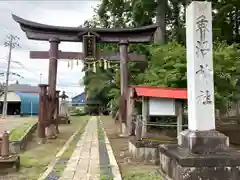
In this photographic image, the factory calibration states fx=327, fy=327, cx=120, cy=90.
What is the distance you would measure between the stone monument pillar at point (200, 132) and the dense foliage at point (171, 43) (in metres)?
6.53

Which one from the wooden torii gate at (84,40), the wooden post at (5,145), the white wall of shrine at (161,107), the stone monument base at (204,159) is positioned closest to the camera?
the stone monument base at (204,159)

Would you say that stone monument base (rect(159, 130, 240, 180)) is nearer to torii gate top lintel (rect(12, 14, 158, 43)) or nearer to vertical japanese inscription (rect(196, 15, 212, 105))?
vertical japanese inscription (rect(196, 15, 212, 105))

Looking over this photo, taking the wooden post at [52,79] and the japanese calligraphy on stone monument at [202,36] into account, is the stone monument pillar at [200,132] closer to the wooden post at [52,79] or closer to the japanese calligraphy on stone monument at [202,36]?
the japanese calligraphy on stone monument at [202,36]

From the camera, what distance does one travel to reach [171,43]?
60.5 feet

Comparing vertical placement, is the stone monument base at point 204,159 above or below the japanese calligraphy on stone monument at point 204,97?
below

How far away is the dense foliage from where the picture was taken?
14.4 meters

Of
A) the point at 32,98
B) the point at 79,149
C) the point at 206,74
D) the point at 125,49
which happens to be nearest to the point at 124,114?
the point at 125,49

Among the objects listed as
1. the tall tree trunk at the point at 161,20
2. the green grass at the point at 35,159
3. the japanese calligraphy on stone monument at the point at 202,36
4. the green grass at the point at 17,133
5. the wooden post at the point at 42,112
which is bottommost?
the green grass at the point at 35,159

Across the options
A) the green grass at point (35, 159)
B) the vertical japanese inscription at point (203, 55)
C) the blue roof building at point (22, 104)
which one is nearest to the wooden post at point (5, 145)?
the green grass at point (35, 159)

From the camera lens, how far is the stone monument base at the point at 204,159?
6238 millimetres

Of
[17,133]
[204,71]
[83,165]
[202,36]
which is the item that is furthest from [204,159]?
[17,133]

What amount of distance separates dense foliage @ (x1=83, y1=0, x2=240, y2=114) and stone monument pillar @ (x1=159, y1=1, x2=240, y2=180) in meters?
6.53

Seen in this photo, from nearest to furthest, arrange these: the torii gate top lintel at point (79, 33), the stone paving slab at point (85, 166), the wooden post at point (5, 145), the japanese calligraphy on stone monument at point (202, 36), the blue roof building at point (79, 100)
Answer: the japanese calligraphy on stone monument at point (202, 36) < the stone paving slab at point (85, 166) < the wooden post at point (5, 145) < the torii gate top lintel at point (79, 33) < the blue roof building at point (79, 100)

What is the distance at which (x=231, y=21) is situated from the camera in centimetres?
2405
